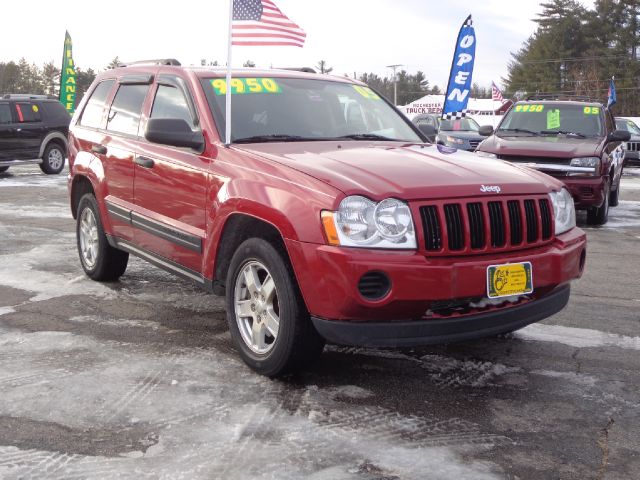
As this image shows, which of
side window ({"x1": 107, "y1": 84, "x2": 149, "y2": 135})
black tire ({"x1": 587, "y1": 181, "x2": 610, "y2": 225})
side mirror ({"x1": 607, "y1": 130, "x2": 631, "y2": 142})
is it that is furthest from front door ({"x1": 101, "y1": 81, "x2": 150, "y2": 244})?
side mirror ({"x1": 607, "y1": 130, "x2": 631, "y2": 142})

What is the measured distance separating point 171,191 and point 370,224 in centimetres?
176

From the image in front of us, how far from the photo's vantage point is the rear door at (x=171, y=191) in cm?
458

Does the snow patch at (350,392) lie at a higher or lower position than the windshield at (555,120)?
lower

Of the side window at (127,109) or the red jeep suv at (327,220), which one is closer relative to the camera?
the red jeep suv at (327,220)

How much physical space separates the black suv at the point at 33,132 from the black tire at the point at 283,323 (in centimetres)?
1444

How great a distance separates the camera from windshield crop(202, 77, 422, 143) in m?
4.74

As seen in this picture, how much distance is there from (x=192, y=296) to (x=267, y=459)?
118 inches

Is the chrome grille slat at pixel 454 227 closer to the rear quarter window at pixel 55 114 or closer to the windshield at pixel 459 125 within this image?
the rear quarter window at pixel 55 114

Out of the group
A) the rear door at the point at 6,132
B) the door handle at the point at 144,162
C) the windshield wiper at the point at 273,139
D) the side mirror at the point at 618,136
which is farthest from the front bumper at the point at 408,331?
the rear door at the point at 6,132

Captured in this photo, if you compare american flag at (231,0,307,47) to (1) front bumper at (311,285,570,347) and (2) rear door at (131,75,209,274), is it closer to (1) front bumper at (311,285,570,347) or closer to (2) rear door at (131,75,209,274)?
(2) rear door at (131,75,209,274)

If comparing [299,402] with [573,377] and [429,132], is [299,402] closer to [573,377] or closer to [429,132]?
[573,377]

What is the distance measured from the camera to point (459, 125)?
20.2 m

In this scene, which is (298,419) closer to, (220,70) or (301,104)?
(301,104)

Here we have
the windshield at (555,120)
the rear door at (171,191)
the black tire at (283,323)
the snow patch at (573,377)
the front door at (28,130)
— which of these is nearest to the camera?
the black tire at (283,323)
